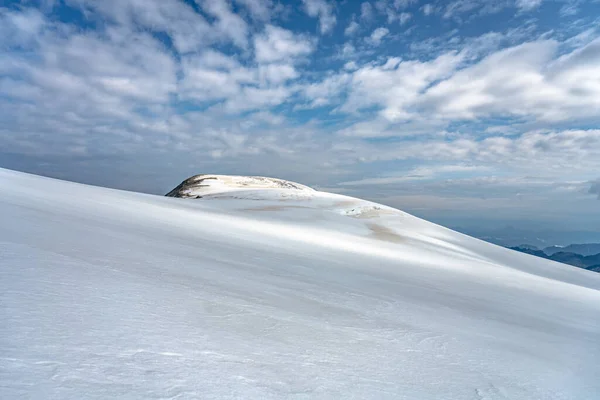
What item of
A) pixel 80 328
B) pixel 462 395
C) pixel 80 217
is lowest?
pixel 462 395

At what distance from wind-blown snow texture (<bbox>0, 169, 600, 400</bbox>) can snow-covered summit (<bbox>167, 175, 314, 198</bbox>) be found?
25.6 meters

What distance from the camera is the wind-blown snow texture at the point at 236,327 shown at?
1.88m

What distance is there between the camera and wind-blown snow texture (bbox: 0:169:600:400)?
1.88 m

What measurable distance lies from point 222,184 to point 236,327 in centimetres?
3328

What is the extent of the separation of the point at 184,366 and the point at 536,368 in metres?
2.89

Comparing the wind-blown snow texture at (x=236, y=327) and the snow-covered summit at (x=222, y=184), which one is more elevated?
the snow-covered summit at (x=222, y=184)

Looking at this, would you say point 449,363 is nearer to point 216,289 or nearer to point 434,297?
point 216,289

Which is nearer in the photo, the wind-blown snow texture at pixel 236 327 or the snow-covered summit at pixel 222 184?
the wind-blown snow texture at pixel 236 327

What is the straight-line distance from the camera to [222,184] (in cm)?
3522

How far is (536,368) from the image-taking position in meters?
3.14

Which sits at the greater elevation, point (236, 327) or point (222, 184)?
point (222, 184)

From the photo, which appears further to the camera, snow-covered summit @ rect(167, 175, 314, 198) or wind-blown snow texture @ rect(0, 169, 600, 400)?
snow-covered summit @ rect(167, 175, 314, 198)

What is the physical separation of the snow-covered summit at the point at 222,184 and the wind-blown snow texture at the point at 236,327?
25579 mm

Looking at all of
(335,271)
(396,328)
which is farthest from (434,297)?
(396,328)
